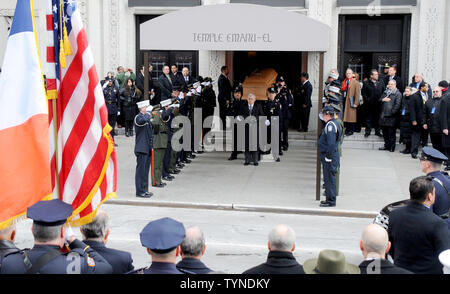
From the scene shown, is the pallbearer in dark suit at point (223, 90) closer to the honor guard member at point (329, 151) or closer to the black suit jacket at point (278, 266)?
the honor guard member at point (329, 151)

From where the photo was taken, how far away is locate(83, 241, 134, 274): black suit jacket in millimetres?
5189

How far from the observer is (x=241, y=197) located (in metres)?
13.3

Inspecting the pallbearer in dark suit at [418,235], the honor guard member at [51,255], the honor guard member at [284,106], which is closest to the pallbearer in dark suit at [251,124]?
the honor guard member at [284,106]

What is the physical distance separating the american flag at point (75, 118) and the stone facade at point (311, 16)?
40.9ft

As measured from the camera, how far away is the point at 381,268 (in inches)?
194

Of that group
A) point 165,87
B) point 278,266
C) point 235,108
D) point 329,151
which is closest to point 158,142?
point 235,108

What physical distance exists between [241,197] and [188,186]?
1.54 metres

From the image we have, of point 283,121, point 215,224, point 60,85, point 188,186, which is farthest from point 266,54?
point 60,85

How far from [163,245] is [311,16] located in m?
16.4

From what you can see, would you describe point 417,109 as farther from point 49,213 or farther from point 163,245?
point 49,213

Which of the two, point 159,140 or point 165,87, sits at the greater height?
point 165,87

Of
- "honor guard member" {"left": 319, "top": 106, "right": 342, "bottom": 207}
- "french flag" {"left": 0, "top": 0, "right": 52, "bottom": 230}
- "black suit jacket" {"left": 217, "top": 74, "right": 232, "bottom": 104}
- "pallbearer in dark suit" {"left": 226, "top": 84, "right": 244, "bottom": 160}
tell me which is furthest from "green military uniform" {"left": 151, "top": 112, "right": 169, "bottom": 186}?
"french flag" {"left": 0, "top": 0, "right": 52, "bottom": 230}

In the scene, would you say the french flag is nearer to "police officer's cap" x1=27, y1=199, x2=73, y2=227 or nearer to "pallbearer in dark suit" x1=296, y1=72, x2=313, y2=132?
"police officer's cap" x1=27, y1=199, x2=73, y2=227

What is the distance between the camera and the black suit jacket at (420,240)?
5.87 metres
